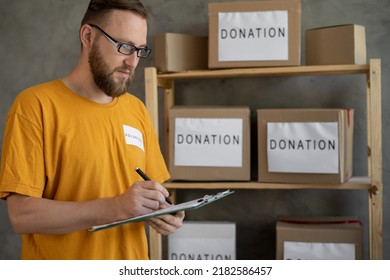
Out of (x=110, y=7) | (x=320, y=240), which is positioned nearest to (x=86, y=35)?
(x=110, y=7)

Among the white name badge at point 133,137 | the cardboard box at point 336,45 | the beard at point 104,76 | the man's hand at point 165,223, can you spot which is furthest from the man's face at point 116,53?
the cardboard box at point 336,45

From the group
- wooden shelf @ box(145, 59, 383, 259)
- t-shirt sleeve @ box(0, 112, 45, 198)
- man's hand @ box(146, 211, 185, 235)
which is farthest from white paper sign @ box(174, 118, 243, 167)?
t-shirt sleeve @ box(0, 112, 45, 198)

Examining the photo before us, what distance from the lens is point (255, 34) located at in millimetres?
2318

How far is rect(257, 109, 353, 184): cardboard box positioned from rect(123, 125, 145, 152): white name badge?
855 millimetres

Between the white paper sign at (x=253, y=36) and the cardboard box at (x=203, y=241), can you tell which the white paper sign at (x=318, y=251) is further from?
the white paper sign at (x=253, y=36)

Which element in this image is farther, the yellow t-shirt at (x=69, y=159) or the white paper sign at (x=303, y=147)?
the white paper sign at (x=303, y=147)

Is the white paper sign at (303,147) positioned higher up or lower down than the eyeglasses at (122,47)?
lower down

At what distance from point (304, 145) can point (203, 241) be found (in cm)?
64

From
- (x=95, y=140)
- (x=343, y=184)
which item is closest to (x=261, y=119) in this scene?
(x=343, y=184)

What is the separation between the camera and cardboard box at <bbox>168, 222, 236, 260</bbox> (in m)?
2.44

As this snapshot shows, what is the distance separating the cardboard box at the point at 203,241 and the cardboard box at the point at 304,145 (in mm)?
326

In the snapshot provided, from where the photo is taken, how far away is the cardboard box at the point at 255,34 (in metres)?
2.29

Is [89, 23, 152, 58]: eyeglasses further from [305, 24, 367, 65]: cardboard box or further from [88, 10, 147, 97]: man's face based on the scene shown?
[305, 24, 367, 65]: cardboard box

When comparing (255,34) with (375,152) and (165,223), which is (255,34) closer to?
(375,152)
